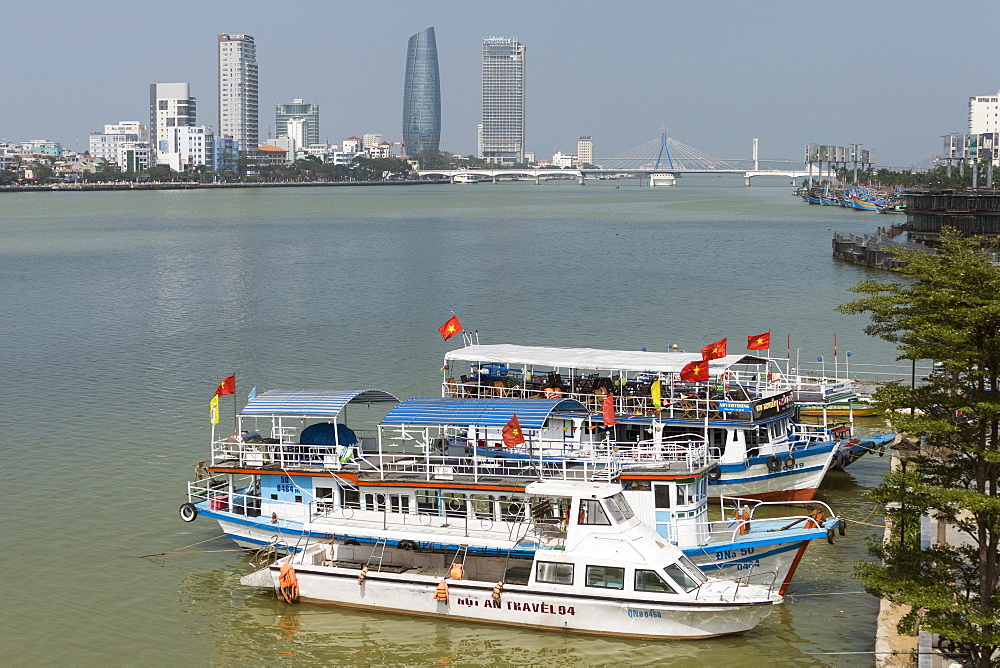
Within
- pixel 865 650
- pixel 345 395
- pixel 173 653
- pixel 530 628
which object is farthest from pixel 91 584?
pixel 865 650

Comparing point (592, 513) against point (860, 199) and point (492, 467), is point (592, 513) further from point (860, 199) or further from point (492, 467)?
point (860, 199)

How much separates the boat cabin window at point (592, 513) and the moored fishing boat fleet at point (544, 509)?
25mm

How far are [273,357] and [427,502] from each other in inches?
984

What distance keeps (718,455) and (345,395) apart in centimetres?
815

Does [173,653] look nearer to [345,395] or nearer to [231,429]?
[345,395]

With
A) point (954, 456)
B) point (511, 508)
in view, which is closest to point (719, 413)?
point (511, 508)

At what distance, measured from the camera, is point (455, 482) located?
20.7 m

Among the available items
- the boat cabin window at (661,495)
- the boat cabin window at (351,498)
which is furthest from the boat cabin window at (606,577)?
the boat cabin window at (351,498)

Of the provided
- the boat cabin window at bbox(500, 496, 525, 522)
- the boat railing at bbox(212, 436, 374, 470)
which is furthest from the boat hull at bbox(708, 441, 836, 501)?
the boat railing at bbox(212, 436, 374, 470)

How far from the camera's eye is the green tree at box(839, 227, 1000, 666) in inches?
551

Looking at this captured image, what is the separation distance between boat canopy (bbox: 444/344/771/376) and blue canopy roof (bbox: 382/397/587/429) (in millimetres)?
3552

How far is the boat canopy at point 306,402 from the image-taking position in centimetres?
2230

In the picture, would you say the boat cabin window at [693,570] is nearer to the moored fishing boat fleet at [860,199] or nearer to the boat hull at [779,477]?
the boat hull at [779,477]

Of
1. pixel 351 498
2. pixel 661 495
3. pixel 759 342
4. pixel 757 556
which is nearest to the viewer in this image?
pixel 757 556
